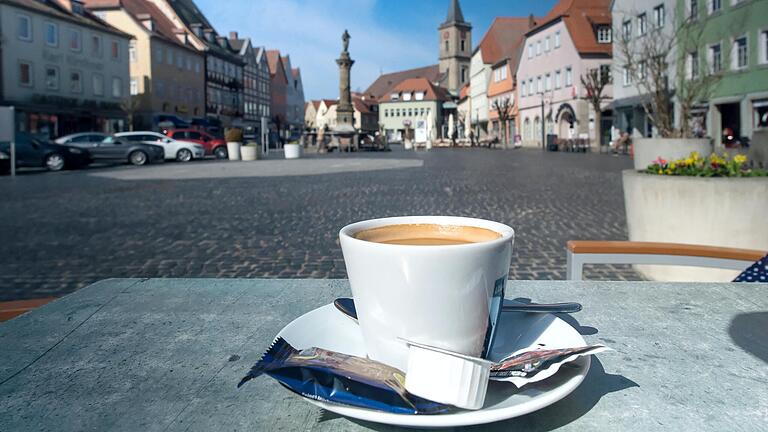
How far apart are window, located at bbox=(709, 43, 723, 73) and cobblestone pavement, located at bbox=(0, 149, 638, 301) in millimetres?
15712

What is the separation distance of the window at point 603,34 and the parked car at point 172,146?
28330 millimetres

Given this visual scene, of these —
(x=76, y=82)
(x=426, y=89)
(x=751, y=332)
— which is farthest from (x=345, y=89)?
(x=426, y=89)

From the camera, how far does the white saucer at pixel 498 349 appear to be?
716 millimetres

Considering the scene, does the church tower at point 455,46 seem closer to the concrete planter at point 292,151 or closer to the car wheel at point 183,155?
the concrete planter at point 292,151

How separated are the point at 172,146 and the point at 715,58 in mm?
23812

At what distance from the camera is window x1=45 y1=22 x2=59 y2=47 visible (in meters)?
37.9

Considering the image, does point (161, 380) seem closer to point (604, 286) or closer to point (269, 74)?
point (604, 286)

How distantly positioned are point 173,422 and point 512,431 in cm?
39

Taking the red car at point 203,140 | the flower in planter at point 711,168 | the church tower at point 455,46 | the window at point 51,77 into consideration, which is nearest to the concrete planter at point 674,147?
the flower in planter at point 711,168

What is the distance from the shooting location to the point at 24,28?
118ft

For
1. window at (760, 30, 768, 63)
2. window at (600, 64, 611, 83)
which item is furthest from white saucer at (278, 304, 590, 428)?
window at (600, 64, 611, 83)

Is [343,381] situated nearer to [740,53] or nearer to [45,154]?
[45,154]

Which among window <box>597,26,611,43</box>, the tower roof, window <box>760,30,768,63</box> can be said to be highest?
the tower roof

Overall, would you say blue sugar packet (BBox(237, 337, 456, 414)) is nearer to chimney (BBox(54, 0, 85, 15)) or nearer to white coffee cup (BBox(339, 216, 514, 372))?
white coffee cup (BBox(339, 216, 514, 372))
